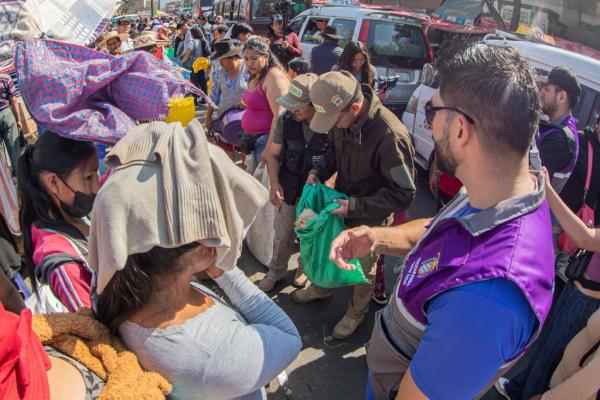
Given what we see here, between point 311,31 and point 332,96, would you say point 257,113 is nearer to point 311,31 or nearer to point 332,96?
point 332,96

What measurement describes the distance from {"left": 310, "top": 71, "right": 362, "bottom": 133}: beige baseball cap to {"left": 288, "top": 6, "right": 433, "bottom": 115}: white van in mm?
4084

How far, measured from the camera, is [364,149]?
261 cm

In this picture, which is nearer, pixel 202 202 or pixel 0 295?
pixel 202 202

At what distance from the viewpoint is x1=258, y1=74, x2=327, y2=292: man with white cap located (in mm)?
3012

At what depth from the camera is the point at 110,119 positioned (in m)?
1.58

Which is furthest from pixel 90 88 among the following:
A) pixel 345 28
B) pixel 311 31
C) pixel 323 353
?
pixel 311 31

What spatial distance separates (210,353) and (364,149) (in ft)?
5.90

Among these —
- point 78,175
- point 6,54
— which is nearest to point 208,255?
point 78,175

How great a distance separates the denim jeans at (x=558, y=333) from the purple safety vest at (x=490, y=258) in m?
1.24

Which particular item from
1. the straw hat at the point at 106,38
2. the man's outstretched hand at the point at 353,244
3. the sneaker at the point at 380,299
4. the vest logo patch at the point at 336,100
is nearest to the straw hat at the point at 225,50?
the straw hat at the point at 106,38

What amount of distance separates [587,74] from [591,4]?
643cm

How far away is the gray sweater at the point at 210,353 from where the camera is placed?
1.07 m

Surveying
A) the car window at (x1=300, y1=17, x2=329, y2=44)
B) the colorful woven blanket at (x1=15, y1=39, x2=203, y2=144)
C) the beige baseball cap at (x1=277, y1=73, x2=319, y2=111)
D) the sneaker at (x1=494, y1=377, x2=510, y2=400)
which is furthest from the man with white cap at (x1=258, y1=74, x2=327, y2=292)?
the car window at (x1=300, y1=17, x2=329, y2=44)

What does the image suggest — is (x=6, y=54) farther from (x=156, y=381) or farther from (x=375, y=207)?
(x=375, y=207)
